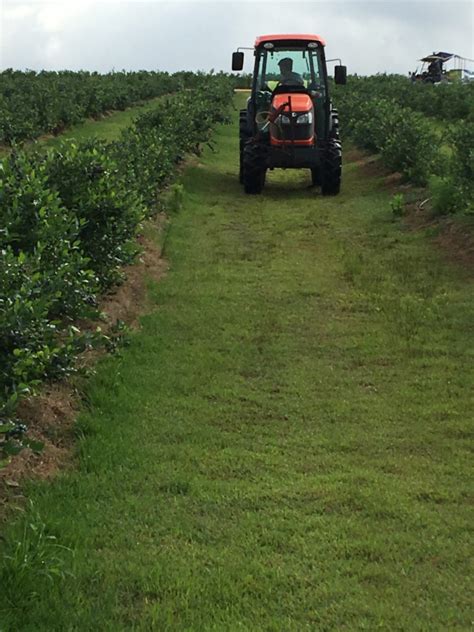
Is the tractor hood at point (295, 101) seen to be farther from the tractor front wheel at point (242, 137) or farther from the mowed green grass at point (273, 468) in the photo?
the mowed green grass at point (273, 468)

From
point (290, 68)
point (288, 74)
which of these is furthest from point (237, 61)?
point (290, 68)

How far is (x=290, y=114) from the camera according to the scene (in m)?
11.9

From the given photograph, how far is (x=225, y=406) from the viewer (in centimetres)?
508

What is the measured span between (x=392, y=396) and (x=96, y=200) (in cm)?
287

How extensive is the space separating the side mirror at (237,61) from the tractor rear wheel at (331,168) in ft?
6.19

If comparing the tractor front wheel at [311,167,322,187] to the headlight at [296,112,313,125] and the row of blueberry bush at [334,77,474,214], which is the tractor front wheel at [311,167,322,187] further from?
the headlight at [296,112,313,125]

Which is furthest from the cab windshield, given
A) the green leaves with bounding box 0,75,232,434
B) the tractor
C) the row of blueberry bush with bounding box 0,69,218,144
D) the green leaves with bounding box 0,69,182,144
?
the green leaves with bounding box 0,69,182,144

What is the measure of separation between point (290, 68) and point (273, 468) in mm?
9884

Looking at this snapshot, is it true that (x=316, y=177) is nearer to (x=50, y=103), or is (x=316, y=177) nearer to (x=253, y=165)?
(x=253, y=165)

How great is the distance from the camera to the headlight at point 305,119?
11966mm

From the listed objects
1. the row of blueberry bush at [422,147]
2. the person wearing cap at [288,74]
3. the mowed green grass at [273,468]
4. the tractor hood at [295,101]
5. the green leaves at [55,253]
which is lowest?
the mowed green grass at [273,468]

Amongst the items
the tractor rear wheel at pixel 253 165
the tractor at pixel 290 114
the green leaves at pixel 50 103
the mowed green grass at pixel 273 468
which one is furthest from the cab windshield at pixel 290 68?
the green leaves at pixel 50 103

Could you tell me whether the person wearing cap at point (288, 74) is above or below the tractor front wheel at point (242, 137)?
above

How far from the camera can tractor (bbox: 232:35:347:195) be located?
12.1 metres
